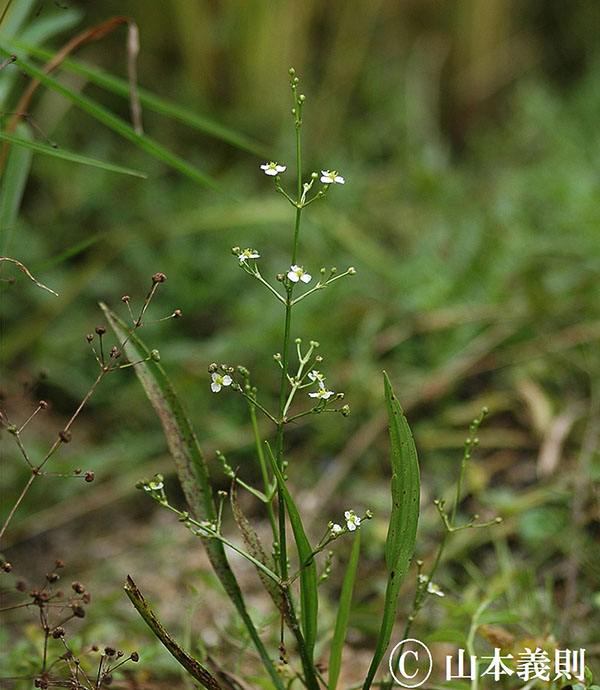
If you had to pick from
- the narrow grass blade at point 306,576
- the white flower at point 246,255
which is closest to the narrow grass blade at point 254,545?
the narrow grass blade at point 306,576

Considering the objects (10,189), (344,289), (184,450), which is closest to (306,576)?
(184,450)

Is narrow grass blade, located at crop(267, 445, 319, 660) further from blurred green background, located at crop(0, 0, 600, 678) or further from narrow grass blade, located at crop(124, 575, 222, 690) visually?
blurred green background, located at crop(0, 0, 600, 678)

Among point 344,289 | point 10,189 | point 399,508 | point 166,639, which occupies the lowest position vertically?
point 166,639

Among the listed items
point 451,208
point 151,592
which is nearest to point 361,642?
point 151,592

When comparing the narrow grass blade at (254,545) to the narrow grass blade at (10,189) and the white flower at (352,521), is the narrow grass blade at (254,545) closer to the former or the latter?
the white flower at (352,521)

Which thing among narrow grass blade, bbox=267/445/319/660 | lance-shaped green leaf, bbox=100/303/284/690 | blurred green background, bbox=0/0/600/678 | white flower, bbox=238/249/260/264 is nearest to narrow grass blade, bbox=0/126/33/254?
blurred green background, bbox=0/0/600/678

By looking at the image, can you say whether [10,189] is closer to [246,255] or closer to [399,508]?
[246,255]
